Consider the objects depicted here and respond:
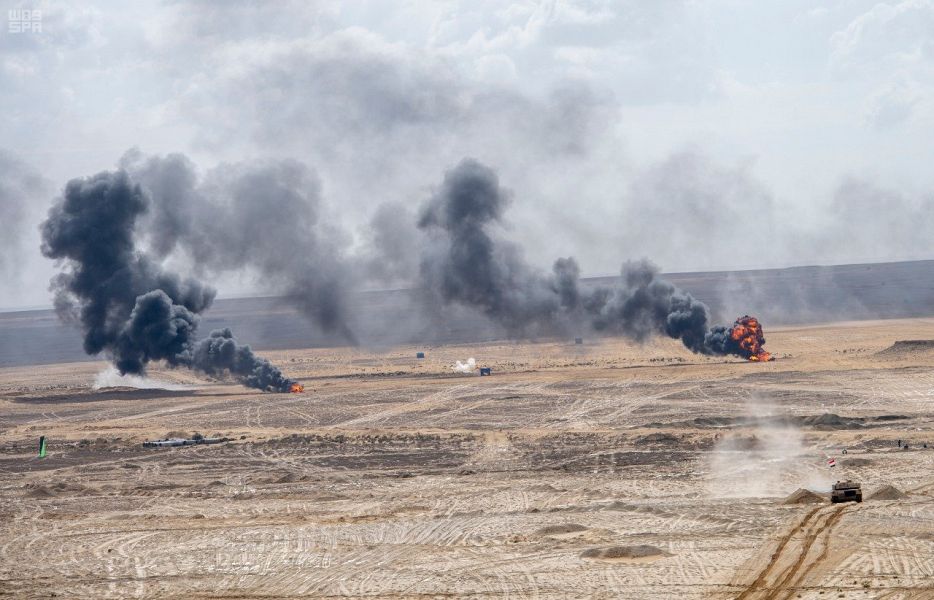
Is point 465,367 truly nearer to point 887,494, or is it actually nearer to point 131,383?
point 131,383

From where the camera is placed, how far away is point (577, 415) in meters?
74.2

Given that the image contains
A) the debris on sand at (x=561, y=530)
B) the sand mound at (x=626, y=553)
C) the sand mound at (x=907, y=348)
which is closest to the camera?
the sand mound at (x=626, y=553)

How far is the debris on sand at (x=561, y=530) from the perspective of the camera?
128 feet

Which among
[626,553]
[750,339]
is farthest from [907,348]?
[626,553]

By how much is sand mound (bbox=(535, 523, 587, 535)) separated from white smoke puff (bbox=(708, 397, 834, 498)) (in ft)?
26.7

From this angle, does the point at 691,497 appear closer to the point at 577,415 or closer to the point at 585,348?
the point at 577,415

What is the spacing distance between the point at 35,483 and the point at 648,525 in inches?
1259

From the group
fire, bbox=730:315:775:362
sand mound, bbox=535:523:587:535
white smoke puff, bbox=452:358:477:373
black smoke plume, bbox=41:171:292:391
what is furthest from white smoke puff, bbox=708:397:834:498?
black smoke plume, bbox=41:171:292:391

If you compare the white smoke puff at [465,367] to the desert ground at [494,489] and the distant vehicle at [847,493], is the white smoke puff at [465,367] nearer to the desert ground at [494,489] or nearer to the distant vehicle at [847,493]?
the desert ground at [494,489]

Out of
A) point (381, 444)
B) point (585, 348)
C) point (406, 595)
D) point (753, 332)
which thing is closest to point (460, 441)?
point (381, 444)

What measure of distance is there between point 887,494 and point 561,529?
1242cm

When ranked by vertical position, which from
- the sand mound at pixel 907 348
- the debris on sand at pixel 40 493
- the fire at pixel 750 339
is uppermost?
the fire at pixel 750 339

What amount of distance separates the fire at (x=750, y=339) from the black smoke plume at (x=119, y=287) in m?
47.2

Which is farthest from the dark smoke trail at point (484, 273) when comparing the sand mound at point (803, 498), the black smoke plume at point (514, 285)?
the sand mound at point (803, 498)
